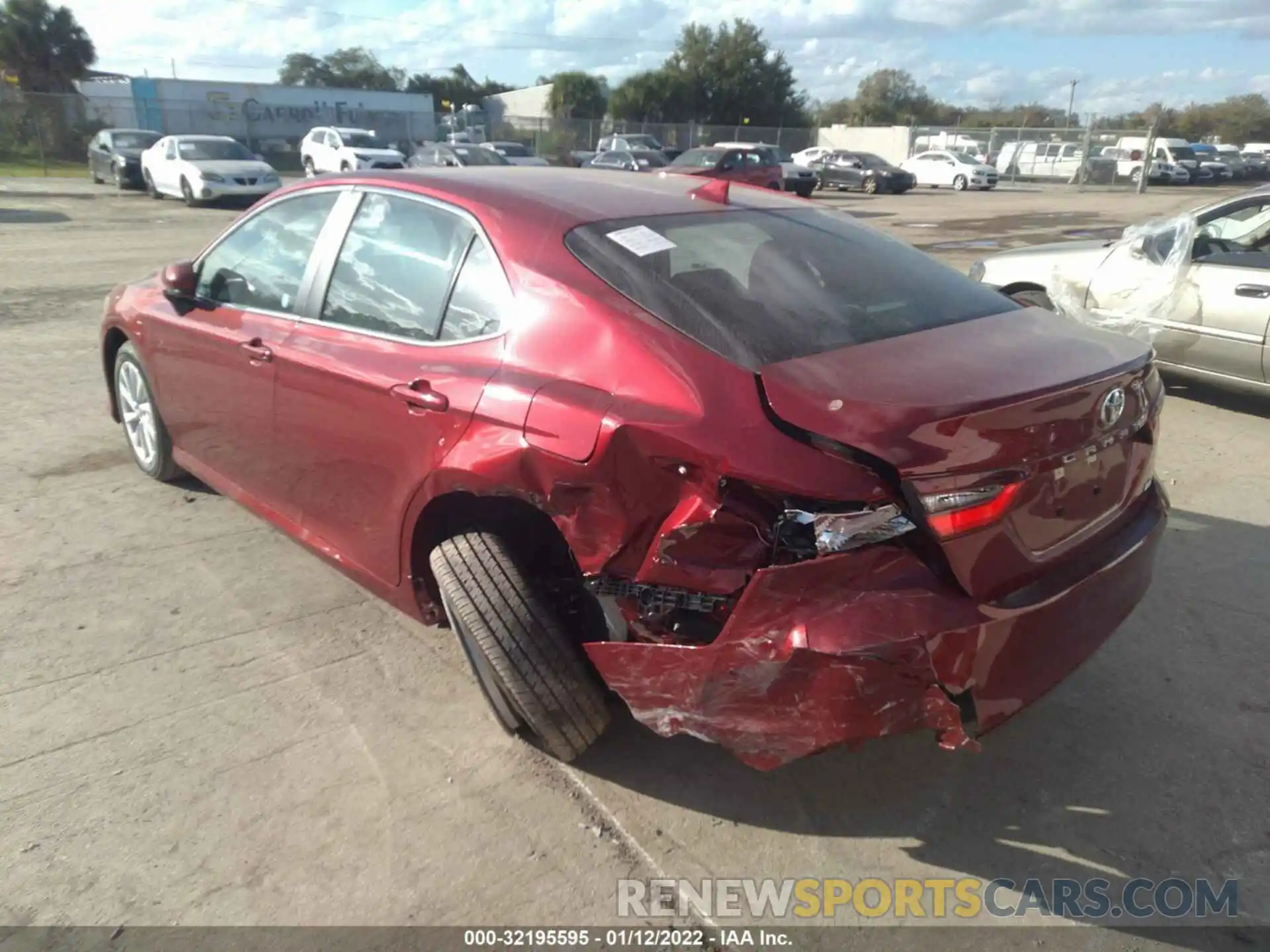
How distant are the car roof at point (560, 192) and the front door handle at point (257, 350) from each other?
67 centimetres

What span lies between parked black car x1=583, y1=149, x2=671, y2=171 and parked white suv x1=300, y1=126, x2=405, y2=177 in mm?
5746

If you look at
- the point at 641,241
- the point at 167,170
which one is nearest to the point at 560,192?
the point at 641,241

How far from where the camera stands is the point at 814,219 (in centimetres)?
360

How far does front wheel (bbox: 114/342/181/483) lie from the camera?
4.77 m

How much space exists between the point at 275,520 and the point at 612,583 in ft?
6.39

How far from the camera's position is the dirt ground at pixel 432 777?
8.20 feet

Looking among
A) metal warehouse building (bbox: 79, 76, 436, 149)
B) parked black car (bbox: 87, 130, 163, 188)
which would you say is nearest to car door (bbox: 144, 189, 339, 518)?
parked black car (bbox: 87, 130, 163, 188)

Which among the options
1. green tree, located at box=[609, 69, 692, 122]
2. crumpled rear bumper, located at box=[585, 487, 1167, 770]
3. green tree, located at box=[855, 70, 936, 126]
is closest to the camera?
crumpled rear bumper, located at box=[585, 487, 1167, 770]

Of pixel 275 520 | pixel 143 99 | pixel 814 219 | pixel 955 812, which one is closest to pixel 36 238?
pixel 275 520

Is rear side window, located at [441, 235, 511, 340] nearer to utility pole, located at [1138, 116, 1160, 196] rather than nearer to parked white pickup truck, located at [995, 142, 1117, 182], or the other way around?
utility pole, located at [1138, 116, 1160, 196]

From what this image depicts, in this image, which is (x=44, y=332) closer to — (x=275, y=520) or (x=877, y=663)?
(x=275, y=520)

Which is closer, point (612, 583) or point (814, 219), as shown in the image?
point (612, 583)

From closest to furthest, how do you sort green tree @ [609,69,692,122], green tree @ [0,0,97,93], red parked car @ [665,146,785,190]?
red parked car @ [665,146,785,190]
green tree @ [0,0,97,93]
green tree @ [609,69,692,122]

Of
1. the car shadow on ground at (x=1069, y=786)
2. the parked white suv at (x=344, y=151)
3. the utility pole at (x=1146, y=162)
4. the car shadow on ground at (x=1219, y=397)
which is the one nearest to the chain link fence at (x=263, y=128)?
the parked white suv at (x=344, y=151)
